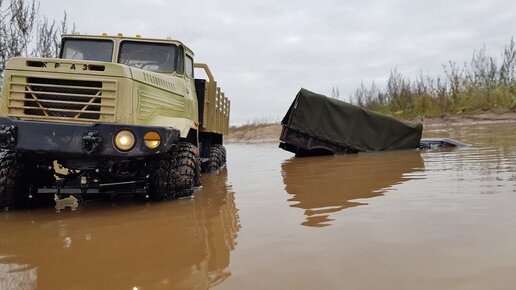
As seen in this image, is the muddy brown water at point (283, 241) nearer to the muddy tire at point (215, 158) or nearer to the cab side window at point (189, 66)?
the cab side window at point (189, 66)

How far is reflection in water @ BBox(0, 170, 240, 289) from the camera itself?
2.06 m

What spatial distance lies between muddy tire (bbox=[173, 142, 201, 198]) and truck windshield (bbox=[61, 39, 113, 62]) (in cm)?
191

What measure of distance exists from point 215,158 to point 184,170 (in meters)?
3.50

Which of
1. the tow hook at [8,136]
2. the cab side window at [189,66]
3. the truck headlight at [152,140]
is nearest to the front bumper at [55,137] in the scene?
the tow hook at [8,136]

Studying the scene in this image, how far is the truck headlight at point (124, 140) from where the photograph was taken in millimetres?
3770

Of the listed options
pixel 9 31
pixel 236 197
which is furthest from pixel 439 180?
pixel 9 31

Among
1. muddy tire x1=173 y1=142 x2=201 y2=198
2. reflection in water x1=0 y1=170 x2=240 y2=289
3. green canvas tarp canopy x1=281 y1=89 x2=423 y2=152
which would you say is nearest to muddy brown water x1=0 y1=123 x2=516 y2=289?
reflection in water x1=0 y1=170 x2=240 y2=289

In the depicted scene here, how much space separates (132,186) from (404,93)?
21086 millimetres

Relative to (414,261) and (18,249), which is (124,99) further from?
(414,261)

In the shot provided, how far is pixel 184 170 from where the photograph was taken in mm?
4242

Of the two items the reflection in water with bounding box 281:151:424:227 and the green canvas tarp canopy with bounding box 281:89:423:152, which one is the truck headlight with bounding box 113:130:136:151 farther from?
the green canvas tarp canopy with bounding box 281:89:423:152

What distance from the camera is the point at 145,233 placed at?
2.96m

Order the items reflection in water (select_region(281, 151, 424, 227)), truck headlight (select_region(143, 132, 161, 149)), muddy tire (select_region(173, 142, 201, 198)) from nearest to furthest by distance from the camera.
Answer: reflection in water (select_region(281, 151, 424, 227)) < truck headlight (select_region(143, 132, 161, 149)) < muddy tire (select_region(173, 142, 201, 198))

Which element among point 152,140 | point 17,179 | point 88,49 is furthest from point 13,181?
point 88,49
